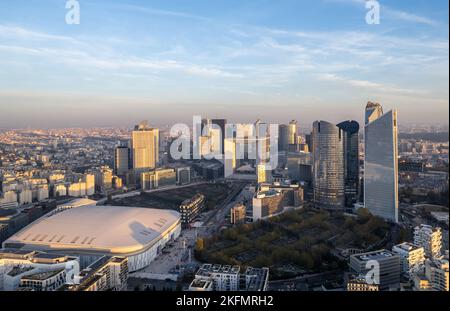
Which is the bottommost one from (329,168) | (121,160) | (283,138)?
(329,168)

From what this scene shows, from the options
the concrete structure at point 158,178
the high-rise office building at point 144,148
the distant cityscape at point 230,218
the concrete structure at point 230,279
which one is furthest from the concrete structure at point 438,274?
the high-rise office building at point 144,148

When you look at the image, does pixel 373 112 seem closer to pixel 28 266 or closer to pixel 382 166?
pixel 382 166

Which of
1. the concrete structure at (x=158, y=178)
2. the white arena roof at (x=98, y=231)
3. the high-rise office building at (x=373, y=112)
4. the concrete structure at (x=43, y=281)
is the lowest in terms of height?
the concrete structure at (x=43, y=281)

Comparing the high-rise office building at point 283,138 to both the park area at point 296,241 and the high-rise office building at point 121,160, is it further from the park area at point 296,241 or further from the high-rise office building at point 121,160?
the park area at point 296,241

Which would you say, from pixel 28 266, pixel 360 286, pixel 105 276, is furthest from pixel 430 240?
pixel 28 266

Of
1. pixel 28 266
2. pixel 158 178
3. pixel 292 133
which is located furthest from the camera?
pixel 292 133
